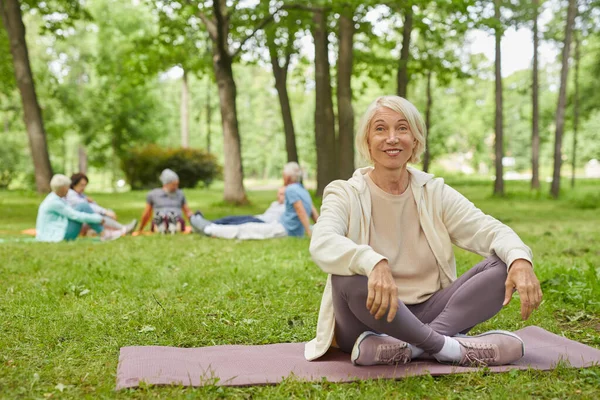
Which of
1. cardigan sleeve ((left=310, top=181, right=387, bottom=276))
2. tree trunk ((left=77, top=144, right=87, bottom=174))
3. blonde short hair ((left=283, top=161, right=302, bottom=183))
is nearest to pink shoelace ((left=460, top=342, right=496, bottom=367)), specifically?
cardigan sleeve ((left=310, top=181, right=387, bottom=276))

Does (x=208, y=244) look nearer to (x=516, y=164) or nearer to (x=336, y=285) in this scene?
(x=336, y=285)

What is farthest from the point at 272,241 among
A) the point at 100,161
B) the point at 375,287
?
the point at 100,161

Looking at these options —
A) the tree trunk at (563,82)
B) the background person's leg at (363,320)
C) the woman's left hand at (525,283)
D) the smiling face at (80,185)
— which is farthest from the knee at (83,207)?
the tree trunk at (563,82)

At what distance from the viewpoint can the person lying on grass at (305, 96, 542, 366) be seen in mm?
3592

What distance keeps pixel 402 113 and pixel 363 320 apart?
46.8 inches

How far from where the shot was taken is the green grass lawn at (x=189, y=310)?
3.45 m

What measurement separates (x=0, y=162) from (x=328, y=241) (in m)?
32.8

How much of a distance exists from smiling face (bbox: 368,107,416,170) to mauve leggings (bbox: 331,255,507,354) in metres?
0.76

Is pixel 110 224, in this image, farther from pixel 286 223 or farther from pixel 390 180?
pixel 390 180

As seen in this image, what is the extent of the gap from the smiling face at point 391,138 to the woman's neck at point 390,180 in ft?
0.21

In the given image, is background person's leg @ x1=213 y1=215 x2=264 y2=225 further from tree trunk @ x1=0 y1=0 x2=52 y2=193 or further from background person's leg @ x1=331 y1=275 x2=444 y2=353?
tree trunk @ x1=0 y1=0 x2=52 y2=193

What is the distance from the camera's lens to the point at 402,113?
3799mm

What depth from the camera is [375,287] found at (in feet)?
10.4

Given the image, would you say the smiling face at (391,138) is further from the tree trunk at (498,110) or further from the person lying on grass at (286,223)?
the tree trunk at (498,110)
